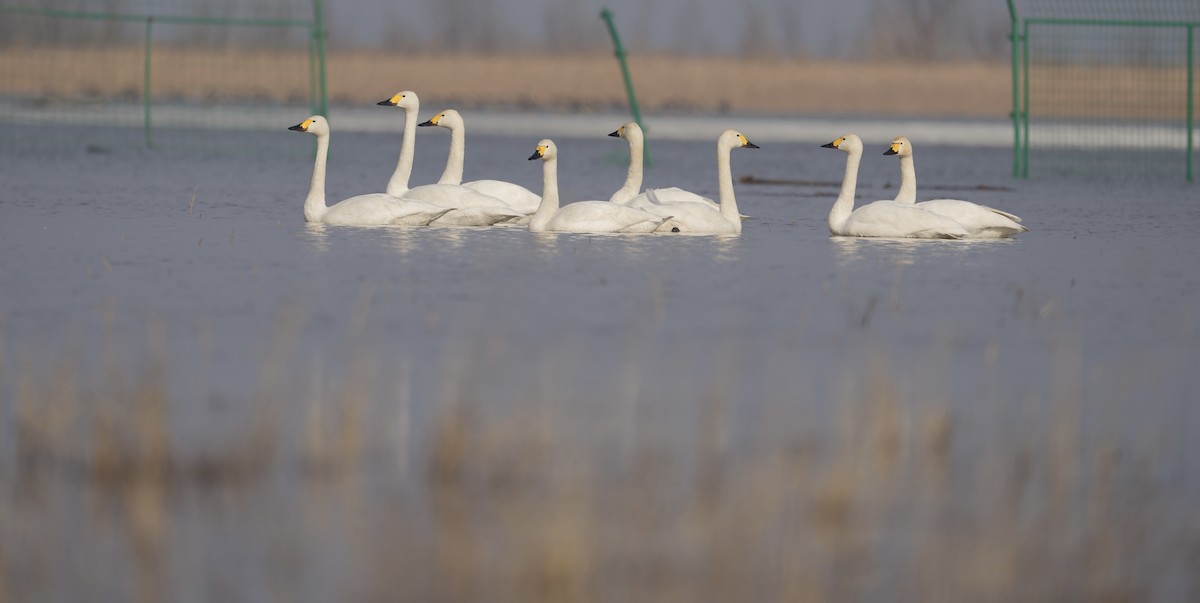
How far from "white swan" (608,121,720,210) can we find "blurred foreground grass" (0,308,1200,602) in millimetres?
7408

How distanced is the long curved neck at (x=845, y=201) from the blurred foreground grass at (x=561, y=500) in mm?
7032

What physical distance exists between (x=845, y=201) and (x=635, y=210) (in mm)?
1614

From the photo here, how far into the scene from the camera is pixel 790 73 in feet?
204

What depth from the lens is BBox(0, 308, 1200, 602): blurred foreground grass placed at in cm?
472

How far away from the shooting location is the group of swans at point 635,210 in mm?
13453

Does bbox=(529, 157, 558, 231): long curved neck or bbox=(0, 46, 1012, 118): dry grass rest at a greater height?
bbox=(0, 46, 1012, 118): dry grass

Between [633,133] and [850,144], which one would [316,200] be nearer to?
[633,133]

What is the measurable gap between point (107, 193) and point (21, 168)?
185 inches

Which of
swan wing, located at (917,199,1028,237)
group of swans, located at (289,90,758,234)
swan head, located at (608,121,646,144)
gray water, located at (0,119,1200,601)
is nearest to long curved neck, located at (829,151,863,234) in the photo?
gray water, located at (0,119,1200,601)

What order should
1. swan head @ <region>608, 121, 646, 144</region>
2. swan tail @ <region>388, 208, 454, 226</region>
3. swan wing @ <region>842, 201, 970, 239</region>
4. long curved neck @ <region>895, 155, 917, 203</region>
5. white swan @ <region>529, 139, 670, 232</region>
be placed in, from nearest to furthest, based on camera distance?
1. swan wing @ <region>842, 201, 970, 239</region>
2. white swan @ <region>529, 139, 670, 232</region>
3. swan tail @ <region>388, 208, 454, 226</region>
4. long curved neck @ <region>895, 155, 917, 203</region>
5. swan head @ <region>608, 121, 646, 144</region>

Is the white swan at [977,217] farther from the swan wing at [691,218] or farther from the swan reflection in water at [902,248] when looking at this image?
the swan wing at [691,218]

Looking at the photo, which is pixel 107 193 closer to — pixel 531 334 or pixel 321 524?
pixel 531 334

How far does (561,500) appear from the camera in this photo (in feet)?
17.2

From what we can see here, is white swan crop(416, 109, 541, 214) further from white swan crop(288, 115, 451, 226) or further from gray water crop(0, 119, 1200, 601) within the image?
gray water crop(0, 119, 1200, 601)
